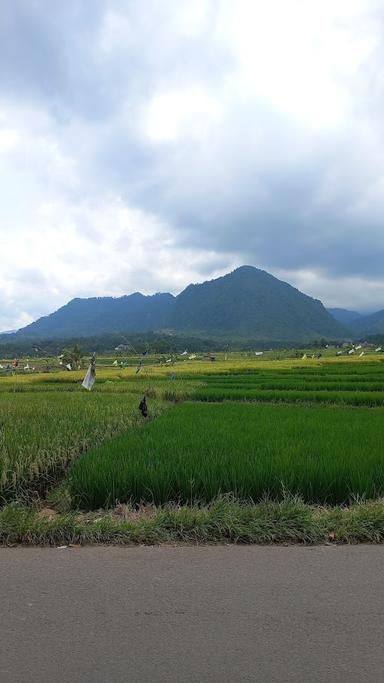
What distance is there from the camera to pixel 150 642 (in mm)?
2566

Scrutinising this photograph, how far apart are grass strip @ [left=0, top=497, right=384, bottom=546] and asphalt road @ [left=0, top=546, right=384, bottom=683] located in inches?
9.8

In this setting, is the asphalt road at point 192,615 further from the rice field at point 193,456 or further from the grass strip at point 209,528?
the rice field at point 193,456

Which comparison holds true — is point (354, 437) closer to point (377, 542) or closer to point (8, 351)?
point (377, 542)

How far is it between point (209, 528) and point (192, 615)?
55.5 inches

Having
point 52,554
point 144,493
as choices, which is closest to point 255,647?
point 52,554

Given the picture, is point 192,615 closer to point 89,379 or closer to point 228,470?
point 228,470

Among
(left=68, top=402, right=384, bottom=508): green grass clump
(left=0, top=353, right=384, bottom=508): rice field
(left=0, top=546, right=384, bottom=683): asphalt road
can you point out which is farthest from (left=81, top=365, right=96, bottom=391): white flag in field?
(left=0, top=546, right=384, bottom=683): asphalt road

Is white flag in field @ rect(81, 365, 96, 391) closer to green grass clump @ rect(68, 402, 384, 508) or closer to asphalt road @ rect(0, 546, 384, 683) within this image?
green grass clump @ rect(68, 402, 384, 508)

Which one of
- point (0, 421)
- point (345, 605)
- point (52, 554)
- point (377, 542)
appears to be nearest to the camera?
point (345, 605)

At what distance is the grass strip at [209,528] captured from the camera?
411 centimetres

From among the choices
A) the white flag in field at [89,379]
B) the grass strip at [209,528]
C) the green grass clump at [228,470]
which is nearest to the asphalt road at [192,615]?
the grass strip at [209,528]

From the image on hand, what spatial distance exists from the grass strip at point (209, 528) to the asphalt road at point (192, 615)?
0.82 ft

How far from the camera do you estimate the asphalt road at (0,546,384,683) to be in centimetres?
236

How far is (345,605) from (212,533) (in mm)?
1480
